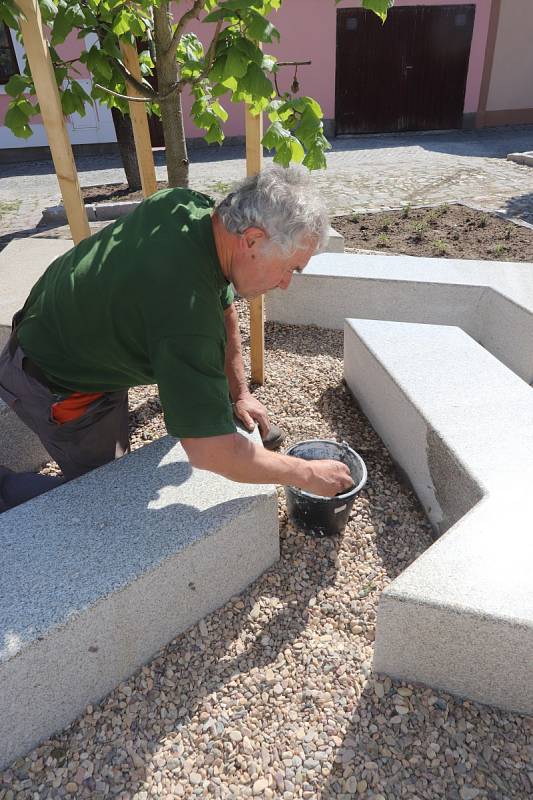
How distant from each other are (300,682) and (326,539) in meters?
0.71

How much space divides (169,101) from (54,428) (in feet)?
6.40

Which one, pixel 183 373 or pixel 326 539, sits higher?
pixel 183 373

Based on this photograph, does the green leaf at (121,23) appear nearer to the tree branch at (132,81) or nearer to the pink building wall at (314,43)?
the tree branch at (132,81)

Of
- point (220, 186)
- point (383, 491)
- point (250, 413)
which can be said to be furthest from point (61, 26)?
point (220, 186)

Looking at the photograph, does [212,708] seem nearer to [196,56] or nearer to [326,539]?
[326,539]

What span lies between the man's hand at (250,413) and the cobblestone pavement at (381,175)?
5857 mm

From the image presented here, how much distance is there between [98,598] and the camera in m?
1.85

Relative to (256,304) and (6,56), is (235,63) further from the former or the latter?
(6,56)

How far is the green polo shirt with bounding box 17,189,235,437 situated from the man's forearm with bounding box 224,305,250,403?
562mm

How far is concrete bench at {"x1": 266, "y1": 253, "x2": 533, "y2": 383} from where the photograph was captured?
159 inches

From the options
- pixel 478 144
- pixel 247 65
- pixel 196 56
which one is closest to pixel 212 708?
pixel 247 65

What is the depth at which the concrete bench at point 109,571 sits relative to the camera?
A: 5.93ft

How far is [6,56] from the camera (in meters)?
12.1

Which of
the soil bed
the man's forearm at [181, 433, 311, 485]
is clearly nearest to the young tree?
the man's forearm at [181, 433, 311, 485]
